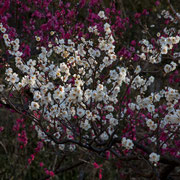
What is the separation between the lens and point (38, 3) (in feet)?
17.4

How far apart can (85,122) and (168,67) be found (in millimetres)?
1122

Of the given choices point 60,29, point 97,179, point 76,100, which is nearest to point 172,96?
point 76,100

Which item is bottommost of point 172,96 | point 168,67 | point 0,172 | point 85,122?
point 0,172

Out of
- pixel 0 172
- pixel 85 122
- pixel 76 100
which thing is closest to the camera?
pixel 76 100

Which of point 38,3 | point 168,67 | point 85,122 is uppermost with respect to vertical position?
point 38,3

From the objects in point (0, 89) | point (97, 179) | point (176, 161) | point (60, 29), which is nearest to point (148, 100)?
point (176, 161)

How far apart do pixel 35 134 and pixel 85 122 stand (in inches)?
112

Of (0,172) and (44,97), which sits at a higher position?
(44,97)

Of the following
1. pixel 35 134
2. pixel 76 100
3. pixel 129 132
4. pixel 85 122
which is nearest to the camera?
pixel 76 100

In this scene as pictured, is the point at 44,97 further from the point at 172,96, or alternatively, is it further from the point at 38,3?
the point at 38,3

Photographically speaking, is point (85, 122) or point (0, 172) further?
point (0, 172)

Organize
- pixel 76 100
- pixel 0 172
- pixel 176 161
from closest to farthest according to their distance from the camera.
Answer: pixel 76 100, pixel 176 161, pixel 0 172

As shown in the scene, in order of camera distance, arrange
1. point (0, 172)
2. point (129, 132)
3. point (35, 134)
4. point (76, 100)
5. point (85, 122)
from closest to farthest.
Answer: point (76, 100) → point (85, 122) → point (129, 132) → point (0, 172) → point (35, 134)

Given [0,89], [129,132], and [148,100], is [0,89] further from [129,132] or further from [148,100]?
[129,132]
